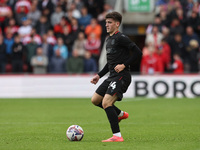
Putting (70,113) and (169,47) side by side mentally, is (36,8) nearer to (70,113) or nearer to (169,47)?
(169,47)

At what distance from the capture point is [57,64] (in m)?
21.1

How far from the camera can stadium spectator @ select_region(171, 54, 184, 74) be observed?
68.1ft

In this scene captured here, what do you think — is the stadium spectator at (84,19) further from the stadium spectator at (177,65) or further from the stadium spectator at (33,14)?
the stadium spectator at (177,65)

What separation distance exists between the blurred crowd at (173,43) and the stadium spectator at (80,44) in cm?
264

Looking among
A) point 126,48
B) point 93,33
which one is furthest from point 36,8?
point 126,48

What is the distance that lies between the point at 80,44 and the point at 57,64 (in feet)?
4.60

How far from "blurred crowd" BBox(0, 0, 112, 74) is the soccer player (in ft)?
41.4

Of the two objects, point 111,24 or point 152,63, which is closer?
point 111,24

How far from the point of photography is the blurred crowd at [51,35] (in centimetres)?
2119

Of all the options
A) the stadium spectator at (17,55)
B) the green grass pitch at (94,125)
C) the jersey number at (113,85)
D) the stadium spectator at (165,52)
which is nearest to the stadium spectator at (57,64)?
the stadium spectator at (17,55)

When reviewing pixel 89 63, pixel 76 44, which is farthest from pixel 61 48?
pixel 89 63

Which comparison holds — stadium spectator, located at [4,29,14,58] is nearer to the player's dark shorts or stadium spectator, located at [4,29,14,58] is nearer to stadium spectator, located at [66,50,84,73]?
stadium spectator, located at [66,50,84,73]

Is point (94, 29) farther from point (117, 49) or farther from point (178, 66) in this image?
point (117, 49)

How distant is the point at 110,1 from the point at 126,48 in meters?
17.4
